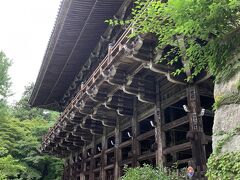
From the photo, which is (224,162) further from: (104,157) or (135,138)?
(104,157)

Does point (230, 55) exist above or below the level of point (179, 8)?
below

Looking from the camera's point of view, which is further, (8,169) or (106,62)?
(8,169)

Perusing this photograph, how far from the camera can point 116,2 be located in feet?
40.4

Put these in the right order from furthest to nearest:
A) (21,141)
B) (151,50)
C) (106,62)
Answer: (21,141)
(106,62)
(151,50)

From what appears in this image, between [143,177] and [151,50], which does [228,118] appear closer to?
[143,177]

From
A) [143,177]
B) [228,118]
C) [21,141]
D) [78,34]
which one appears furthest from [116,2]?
[21,141]

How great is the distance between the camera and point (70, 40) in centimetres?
1458

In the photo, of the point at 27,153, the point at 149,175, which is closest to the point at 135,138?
the point at 149,175

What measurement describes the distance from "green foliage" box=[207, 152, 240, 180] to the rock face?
0.15 metres

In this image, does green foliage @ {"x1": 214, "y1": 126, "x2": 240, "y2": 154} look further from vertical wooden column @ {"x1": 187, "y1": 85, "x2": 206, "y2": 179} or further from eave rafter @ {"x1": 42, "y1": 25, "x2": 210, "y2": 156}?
eave rafter @ {"x1": 42, "y1": 25, "x2": 210, "y2": 156}

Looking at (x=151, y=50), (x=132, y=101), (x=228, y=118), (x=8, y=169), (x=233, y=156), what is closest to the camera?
(x=233, y=156)

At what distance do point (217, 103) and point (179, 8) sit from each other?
1.91 m

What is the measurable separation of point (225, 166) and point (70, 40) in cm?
1165

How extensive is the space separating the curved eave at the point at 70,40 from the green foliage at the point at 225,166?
8959 millimetres
